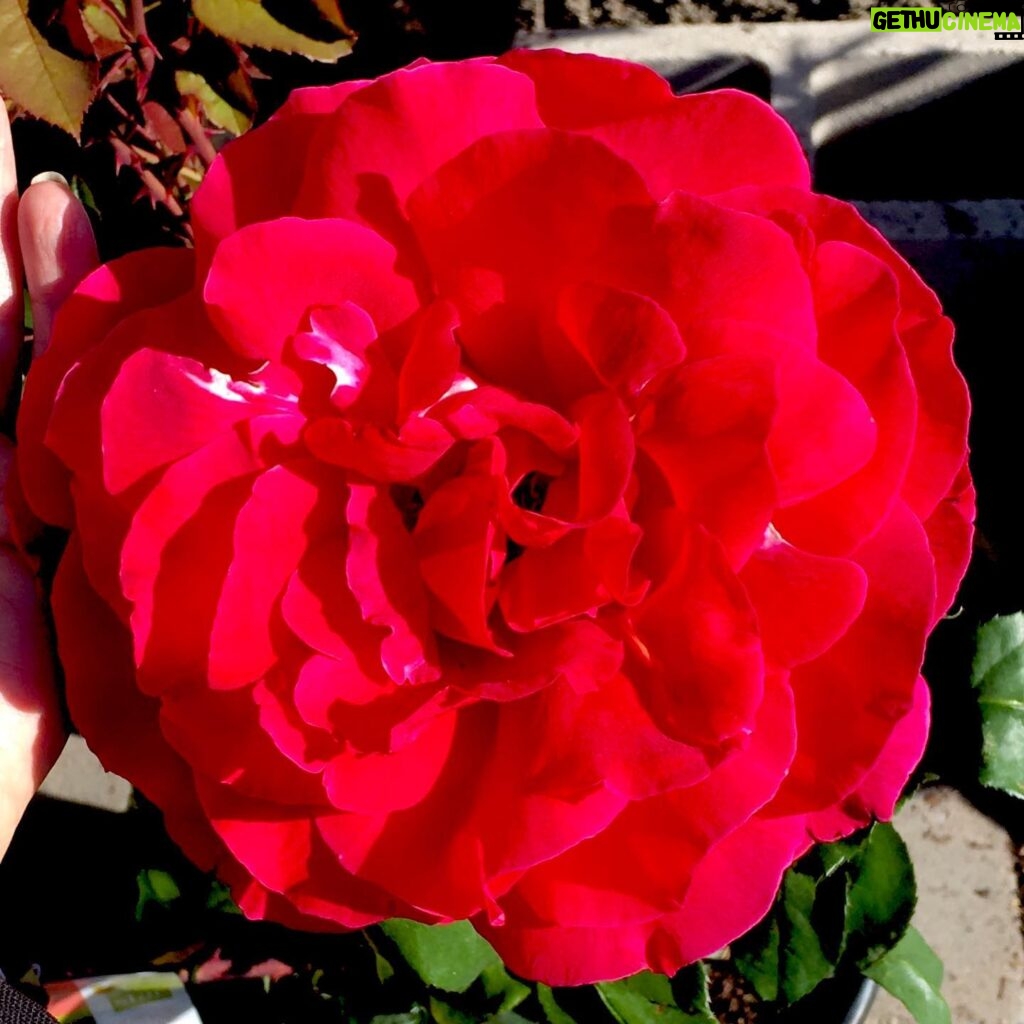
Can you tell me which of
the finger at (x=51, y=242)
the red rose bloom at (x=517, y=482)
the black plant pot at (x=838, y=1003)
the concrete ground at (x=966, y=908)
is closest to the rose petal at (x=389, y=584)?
the red rose bloom at (x=517, y=482)

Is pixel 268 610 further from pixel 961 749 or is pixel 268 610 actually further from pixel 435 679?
pixel 961 749

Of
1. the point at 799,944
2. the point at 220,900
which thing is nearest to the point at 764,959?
the point at 799,944

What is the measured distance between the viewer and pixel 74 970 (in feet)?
3.73

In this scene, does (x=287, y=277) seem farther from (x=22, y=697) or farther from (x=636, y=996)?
(x=636, y=996)

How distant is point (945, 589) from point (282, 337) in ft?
0.97

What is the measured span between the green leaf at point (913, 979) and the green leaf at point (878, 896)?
0.11 metres

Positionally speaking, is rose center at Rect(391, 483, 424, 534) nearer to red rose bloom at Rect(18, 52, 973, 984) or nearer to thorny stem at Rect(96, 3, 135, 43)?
red rose bloom at Rect(18, 52, 973, 984)

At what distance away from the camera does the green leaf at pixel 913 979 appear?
82 centimetres

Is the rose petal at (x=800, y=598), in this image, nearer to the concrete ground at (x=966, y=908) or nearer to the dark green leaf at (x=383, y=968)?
the dark green leaf at (x=383, y=968)

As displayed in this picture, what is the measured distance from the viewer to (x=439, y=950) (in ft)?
2.13

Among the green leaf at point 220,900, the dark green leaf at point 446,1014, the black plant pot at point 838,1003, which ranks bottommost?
the black plant pot at point 838,1003

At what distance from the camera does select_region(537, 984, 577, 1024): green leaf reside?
75cm

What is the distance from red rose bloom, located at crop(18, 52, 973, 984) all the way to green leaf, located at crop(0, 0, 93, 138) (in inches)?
10.0

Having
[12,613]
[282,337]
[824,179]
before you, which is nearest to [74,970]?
[12,613]
